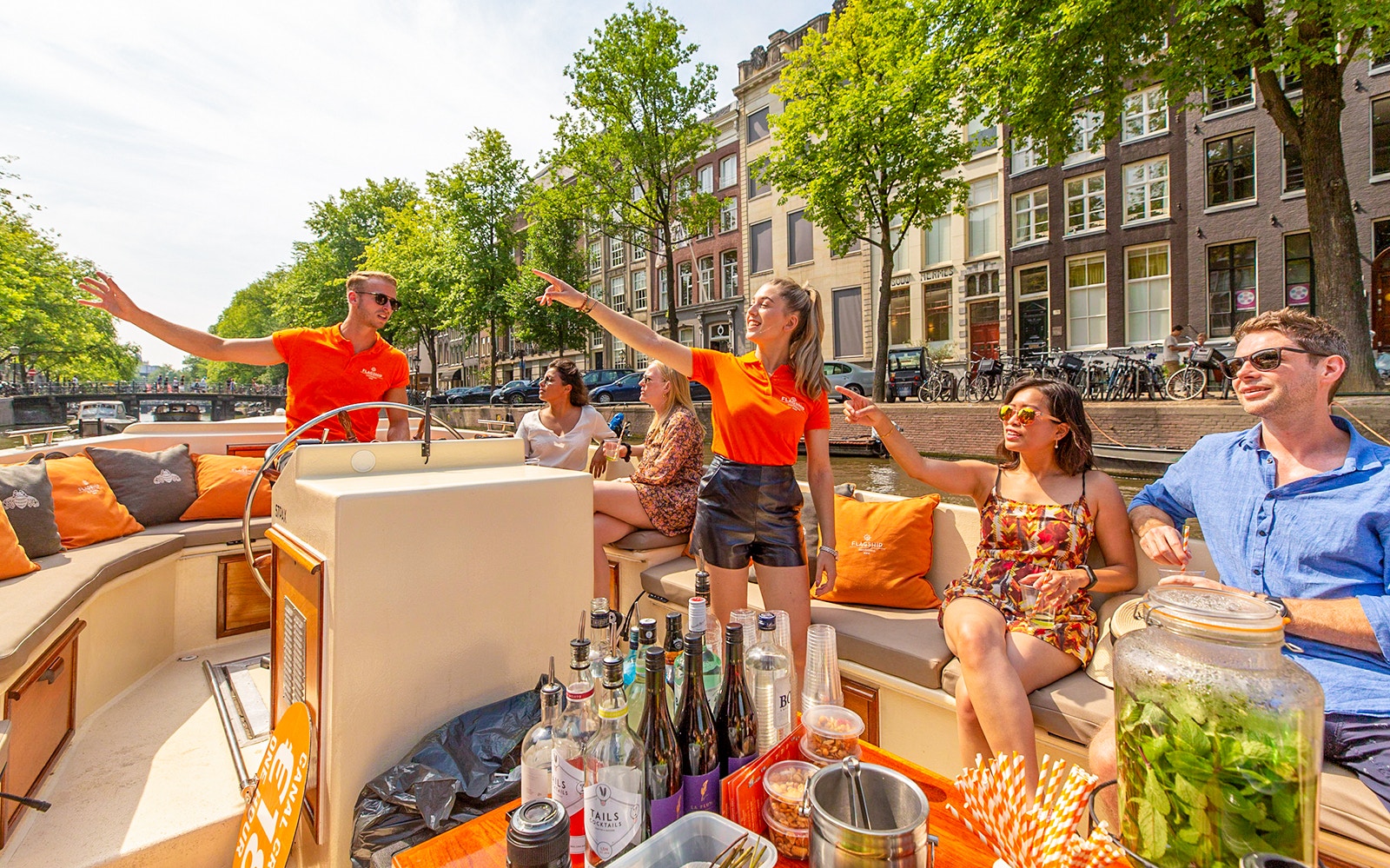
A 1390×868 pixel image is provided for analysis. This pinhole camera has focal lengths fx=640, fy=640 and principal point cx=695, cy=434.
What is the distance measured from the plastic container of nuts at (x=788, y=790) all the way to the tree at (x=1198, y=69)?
9.68 metres

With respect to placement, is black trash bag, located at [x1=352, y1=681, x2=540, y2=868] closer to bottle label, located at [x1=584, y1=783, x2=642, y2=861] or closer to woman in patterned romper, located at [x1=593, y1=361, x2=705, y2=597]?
bottle label, located at [x1=584, y1=783, x2=642, y2=861]

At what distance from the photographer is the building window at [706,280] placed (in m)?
25.8

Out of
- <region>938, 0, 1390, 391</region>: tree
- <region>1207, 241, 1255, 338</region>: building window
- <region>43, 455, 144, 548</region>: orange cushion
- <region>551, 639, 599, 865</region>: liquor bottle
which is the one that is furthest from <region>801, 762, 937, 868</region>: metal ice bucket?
<region>1207, 241, 1255, 338</region>: building window

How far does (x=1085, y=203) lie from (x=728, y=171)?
13.2 meters

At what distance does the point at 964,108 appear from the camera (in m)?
→ 9.94

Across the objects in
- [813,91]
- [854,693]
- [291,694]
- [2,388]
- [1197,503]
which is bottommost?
[854,693]

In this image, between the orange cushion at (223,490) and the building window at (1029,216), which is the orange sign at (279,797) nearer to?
the orange cushion at (223,490)

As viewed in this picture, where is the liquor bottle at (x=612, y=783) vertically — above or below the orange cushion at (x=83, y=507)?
below

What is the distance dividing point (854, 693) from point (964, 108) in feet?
34.0

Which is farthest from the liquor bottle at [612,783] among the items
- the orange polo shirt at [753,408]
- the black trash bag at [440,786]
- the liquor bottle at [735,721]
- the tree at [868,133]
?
the tree at [868,133]

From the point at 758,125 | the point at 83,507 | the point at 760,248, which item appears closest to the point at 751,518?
the point at 83,507

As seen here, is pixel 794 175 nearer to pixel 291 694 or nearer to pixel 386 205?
pixel 291 694

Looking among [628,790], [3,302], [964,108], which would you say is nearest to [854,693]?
[628,790]

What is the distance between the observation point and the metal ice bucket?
0.73 metres
